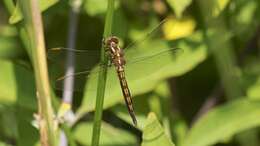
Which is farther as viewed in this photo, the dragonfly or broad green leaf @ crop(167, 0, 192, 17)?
the dragonfly

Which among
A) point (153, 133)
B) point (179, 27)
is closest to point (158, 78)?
point (153, 133)

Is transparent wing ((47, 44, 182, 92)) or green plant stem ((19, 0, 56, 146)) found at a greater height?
transparent wing ((47, 44, 182, 92))

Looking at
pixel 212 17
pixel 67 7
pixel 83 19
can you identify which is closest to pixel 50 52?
pixel 67 7

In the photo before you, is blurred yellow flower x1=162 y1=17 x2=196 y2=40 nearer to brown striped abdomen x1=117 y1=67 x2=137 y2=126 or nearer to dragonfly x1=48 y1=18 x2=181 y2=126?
dragonfly x1=48 y1=18 x2=181 y2=126

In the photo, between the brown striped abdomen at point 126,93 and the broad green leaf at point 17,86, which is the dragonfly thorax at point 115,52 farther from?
the broad green leaf at point 17,86

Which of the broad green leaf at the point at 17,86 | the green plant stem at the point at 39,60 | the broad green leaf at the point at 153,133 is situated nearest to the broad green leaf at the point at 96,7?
the broad green leaf at the point at 17,86

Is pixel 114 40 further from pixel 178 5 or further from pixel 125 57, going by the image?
pixel 178 5

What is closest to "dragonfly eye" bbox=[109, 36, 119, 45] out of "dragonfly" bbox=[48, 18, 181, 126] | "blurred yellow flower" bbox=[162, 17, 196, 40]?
"dragonfly" bbox=[48, 18, 181, 126]

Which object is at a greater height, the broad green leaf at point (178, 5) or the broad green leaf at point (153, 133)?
the broad green leaf at point (178, 5)
